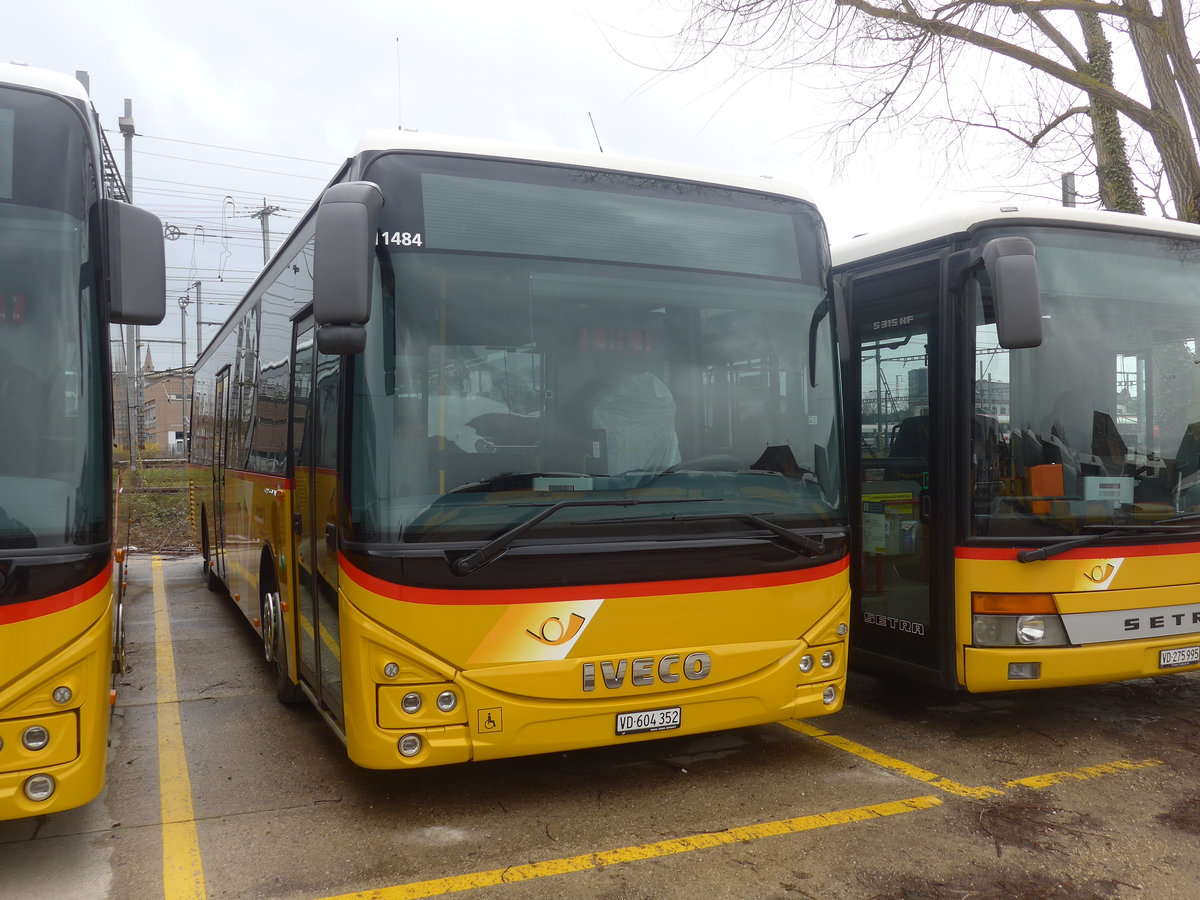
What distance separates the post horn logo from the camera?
177 inches

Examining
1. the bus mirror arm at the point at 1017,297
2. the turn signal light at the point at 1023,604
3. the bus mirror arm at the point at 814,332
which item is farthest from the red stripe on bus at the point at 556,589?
the bus mirror arm at the point at 1017,297

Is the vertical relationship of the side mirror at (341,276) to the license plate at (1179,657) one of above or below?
above

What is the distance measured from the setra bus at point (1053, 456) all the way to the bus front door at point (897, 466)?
0.02 metres

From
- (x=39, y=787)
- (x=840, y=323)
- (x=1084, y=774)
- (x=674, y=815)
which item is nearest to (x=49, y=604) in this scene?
(x=39, y=787)

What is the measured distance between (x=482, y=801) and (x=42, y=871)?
192 cm

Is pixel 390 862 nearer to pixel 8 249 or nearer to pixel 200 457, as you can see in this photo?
pixel 8 249

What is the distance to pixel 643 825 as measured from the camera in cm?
464

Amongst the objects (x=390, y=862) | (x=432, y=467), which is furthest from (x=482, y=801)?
(x=432, y=467)

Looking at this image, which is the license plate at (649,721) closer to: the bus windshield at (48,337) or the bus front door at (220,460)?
the bus windshield at (48,337)

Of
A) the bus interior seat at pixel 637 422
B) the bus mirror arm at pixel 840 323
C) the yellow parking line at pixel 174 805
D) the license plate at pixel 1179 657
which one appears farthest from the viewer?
the license plate at pixel 1179 657

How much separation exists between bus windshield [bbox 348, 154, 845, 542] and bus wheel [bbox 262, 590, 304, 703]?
8.08 ft

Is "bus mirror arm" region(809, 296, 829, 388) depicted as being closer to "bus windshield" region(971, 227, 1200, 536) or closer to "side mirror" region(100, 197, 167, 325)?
"bus windshield" region(971, 227, 1200, 536)

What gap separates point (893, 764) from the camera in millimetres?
5512

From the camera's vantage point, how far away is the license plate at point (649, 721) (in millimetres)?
4652
